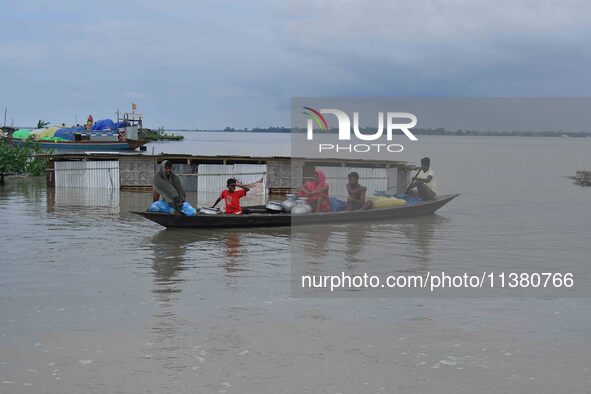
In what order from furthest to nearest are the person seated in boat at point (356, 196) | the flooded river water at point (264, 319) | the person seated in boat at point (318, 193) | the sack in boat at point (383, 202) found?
the sack in boat at point (383, 202)
the person seated in boat at point (356, 196)
the person seated in boat at point (318, 193)
the flooded river water at point (264, 319)

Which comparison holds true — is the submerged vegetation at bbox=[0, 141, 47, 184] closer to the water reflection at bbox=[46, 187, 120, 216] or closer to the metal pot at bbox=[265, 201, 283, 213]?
the water reflection at bbox=[46, 187, 120, 216]

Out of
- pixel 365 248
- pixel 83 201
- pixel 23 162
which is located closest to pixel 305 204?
pixel 365 248

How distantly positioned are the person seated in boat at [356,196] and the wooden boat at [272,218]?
0.25 metres

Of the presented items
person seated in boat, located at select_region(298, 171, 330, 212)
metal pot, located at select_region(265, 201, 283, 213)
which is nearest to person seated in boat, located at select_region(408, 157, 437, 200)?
person seated in boat, located at select_region(298, 171, 330, 212)

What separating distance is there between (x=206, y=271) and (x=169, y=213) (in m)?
4.56

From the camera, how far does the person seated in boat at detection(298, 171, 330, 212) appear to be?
57.1 ft

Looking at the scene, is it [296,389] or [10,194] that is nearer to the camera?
[296,389]

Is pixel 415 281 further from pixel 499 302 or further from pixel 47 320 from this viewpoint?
pixel 47 320

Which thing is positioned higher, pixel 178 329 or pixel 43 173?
pixel 43 173

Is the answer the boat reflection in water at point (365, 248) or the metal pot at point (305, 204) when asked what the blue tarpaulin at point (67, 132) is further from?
the boat reflection in water at point (365, 248)

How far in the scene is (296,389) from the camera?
20.7ft

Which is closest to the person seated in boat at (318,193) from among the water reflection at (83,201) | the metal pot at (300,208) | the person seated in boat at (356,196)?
the metal pot at (300,208)

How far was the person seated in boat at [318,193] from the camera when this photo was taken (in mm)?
17389

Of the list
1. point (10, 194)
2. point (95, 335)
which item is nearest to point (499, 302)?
point (95, 335)
